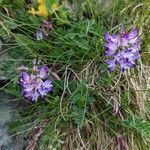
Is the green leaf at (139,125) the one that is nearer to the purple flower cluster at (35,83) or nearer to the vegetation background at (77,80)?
the vegetation background at (77,80)

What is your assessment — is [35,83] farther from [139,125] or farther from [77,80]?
[139,125]

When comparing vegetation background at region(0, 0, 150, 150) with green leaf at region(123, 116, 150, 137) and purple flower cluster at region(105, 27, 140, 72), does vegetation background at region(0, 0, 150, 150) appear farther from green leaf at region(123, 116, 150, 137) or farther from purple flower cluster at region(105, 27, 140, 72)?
purple flower cluster at region(105, 27, 140, 72)

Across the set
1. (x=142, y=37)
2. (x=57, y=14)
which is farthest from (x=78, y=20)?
(x=142, y=37)

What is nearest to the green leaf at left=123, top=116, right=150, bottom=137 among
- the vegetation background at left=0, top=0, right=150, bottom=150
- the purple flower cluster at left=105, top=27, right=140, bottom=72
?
the vegetation background at left=0, top=0, right=150, bottom=150

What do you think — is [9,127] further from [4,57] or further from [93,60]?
[93,60]

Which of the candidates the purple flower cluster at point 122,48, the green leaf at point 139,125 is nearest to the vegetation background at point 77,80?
the green leaf at point 139,125

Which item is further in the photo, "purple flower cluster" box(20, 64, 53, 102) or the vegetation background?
the vegetation background
